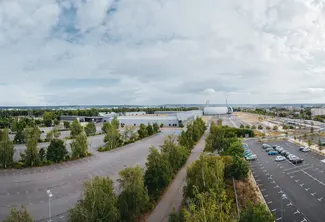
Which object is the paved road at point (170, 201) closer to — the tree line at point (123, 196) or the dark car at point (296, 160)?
the tree line at point (123, 196)

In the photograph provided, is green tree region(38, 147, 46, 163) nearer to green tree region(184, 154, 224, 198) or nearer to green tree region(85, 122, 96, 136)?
green tree region(184, 154, 224, 198)

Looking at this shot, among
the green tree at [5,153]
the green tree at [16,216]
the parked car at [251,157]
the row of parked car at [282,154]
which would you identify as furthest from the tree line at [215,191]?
the green tree at [5,153]

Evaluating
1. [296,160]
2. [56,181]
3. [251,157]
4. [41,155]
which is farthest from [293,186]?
[41,155]

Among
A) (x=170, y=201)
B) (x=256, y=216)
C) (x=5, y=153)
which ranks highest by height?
(x=5, y=153)

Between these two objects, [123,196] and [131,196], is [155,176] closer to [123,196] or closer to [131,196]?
[131,196]

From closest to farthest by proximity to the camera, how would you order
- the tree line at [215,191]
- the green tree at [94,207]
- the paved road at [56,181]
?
the tree line at [215,191]
the green tree at [94,207]
the paved road at [56,181]

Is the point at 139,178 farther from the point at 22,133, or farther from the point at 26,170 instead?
the point at 22,133

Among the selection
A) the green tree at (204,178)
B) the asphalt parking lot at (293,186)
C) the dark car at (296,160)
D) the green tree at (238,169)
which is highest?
the green tree at (204,178)

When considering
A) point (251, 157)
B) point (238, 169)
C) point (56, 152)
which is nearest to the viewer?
point (238, 169)
